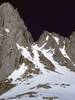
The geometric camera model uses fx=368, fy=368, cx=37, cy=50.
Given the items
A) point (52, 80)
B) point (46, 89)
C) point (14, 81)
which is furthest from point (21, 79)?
point (46, 89)

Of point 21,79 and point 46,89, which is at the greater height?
point 21,79

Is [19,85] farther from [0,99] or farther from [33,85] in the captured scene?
[0,99]

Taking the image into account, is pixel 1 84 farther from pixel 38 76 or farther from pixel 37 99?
pixel 37 99

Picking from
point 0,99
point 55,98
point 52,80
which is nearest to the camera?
point 55,98

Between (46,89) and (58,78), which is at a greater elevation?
(58,78)

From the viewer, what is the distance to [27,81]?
18288 centimetres

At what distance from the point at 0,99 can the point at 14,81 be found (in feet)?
→ 135

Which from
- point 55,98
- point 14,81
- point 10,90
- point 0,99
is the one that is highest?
point 14,81

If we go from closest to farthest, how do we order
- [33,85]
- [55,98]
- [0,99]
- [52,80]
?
[55,98], [0,99], [33,85], [52,80]

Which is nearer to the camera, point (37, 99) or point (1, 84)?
point (37, 99)

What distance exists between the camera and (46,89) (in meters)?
153

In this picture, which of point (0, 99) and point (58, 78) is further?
point (58, 78)

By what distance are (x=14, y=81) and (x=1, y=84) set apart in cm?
688

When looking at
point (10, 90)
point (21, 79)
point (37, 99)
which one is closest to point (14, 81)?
point (21, 79)
